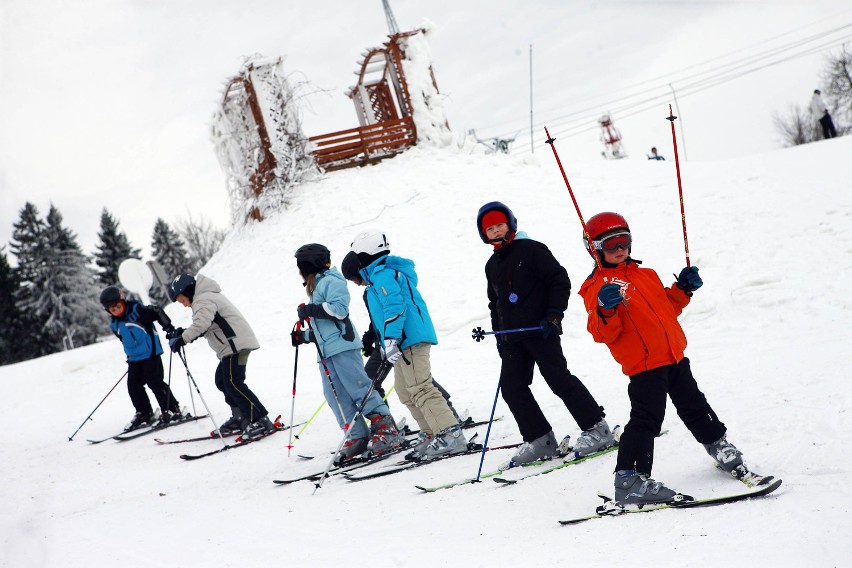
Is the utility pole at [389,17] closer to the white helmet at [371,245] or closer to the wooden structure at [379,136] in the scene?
the wooden structure at [379,136]

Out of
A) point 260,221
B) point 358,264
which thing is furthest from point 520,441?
point 260,221

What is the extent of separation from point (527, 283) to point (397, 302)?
116 cm

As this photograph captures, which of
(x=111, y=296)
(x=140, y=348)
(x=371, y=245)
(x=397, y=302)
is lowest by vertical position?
(x=397, y=302)

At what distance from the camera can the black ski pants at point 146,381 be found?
30.5 ft

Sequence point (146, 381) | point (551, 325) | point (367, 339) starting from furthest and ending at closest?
point (146, 381), point (367, 339), point (551, 325)

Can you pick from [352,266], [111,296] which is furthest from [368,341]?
[111,296]

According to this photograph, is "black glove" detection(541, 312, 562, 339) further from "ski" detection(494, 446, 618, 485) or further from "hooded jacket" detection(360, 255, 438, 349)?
"hooded jacket" detection(360, 255, 438, 349)

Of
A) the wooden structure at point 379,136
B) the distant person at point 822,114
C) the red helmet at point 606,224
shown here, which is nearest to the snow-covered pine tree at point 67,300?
the wooden structure at point 379,136

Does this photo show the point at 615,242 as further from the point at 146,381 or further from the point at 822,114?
the point at 822,114

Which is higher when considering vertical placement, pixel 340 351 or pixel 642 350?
pixel 340 351

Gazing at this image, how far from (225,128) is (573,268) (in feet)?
36.0

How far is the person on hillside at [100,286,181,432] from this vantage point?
918 cm

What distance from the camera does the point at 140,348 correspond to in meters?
9.20

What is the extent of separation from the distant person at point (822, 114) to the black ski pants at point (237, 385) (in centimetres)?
1839
